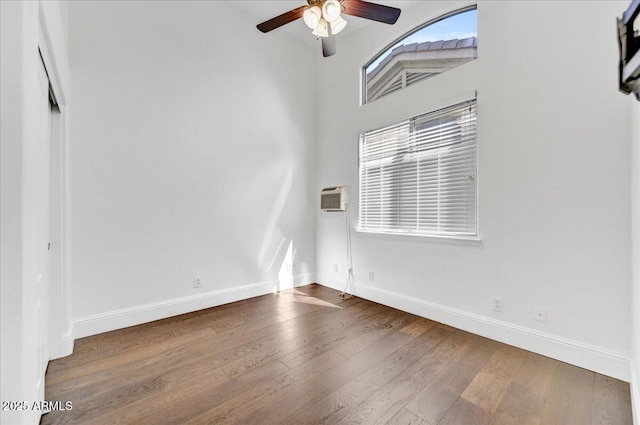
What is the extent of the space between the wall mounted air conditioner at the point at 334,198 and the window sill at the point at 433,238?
46 centimetres

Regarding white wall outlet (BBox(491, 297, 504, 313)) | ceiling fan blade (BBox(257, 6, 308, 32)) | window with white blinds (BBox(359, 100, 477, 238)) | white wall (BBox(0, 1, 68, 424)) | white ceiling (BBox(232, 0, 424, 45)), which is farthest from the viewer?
white ceiling (BBox(232, 0, 424, 45))

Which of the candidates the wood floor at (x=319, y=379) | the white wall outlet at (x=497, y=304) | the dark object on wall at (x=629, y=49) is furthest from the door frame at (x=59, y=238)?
the white wall outlet at (x=497, y=304)

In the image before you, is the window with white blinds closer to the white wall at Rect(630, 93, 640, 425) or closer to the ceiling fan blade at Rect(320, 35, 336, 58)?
the white wall at Rect(630, 93, 640, 425)

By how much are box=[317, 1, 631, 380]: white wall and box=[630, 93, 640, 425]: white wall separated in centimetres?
11

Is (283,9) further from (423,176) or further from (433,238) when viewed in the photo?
(433,238)

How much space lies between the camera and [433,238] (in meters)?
2.90

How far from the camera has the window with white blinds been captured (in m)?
2.70

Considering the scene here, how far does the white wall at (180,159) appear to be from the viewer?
2562 millimetres

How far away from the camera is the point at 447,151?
283 centimetres

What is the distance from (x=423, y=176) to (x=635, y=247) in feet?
5.48

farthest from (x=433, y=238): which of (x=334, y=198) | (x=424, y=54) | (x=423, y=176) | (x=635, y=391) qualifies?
(x=424, y=54)

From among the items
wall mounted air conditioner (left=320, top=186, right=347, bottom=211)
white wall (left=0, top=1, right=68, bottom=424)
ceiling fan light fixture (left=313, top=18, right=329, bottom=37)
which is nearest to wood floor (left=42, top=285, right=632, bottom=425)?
white wall (left=0, top=1, right=68, bottom=424)

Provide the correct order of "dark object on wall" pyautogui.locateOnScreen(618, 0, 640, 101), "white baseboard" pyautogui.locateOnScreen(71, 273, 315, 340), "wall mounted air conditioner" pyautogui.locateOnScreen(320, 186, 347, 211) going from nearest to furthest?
"dark object on wall" pyautogui.locateOnScreen(618, 0, 640, 101) < "white baseboard" pyautogui.locateOnScreen(71, 273, 315, 340) < "wall mounted air conditioner" pyautogui.locateOnScreen(320, 186, 347, 211)

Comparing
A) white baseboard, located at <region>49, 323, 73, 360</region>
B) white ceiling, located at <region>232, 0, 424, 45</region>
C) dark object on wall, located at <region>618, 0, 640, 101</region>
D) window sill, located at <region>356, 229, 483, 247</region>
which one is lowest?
white baseboard, located at <region>49, 323, 73, 360</region>
